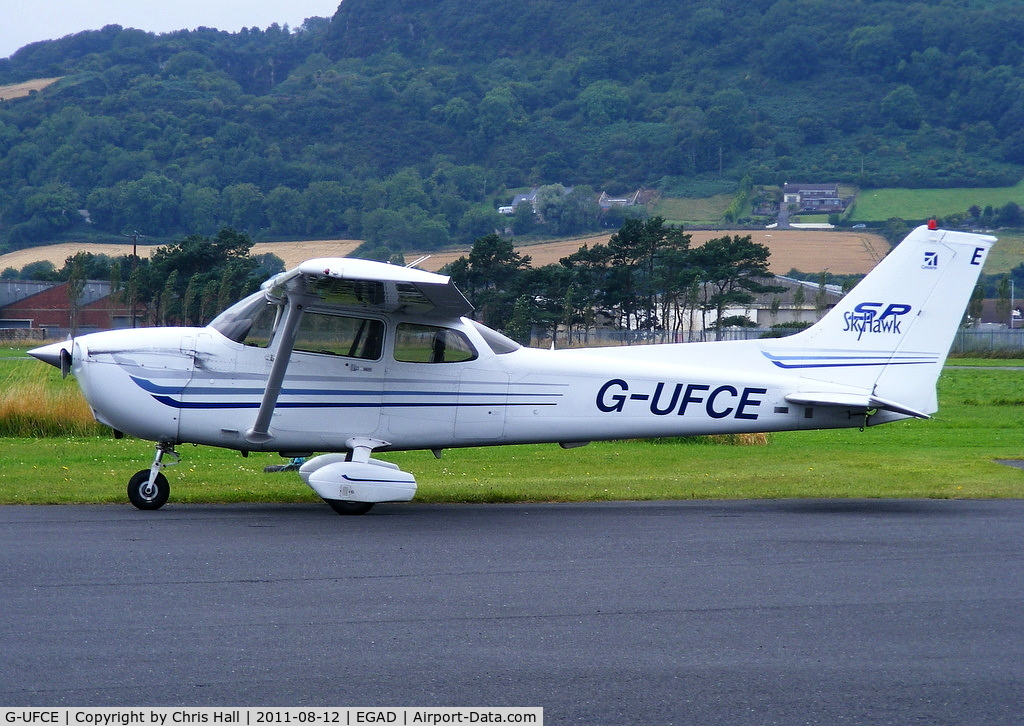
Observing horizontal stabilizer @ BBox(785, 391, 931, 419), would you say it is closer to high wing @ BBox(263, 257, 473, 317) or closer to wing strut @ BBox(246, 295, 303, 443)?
high wing @ BBox(263, 257, 473, 317)

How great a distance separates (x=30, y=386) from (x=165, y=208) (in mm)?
58336

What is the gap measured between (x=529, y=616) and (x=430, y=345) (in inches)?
189

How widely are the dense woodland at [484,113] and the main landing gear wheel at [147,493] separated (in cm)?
3814

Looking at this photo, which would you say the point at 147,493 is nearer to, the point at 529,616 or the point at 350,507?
the point at 350,507

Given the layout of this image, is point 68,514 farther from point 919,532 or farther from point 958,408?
point 958,408

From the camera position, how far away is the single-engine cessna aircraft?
10117 mm

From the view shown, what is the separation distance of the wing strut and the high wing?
0.16 meters

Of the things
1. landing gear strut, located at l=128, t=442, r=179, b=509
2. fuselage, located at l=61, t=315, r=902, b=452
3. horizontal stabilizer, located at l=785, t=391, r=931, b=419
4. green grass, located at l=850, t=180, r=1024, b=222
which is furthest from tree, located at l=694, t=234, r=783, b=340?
green grass, located at l=850, t=180, r=1024, b=222

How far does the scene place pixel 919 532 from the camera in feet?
30.6

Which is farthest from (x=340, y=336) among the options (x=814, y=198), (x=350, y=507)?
(x=814, y=198)

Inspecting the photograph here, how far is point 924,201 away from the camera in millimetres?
102375

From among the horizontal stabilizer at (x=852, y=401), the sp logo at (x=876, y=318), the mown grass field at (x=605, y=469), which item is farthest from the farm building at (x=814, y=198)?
the horizontal stabilizer at (x=852, y=401)

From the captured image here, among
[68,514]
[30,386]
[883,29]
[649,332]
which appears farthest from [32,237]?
[883,29]

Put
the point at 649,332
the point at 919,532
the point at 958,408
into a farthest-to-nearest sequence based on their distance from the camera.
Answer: the point at 649,332
the point at 958,408
the point at 919,532
